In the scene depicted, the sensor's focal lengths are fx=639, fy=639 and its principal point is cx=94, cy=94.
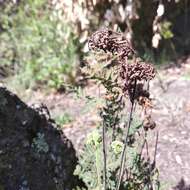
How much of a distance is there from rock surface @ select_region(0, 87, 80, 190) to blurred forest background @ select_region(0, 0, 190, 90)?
92.2 inches

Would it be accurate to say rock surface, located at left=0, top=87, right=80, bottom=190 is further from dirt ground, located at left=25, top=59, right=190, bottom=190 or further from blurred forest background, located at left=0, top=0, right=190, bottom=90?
blurred forest background, located at left=0, top=0, right=190, bottom=90

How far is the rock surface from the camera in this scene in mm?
2855

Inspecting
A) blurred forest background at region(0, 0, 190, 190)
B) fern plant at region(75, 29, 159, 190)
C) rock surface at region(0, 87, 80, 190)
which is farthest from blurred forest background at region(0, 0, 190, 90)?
fern plant at region(75, 29, 159, 190)

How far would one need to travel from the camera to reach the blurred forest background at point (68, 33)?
5.64 meters

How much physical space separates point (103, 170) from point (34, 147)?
40 centimetres

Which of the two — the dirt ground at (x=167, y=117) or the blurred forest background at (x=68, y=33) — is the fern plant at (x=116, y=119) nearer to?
the dirt ground at (x=167, y=117)

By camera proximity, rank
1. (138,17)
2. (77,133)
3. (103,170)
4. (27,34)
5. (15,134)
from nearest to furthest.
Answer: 1. (103,170)
2. (15,134)
3. (77,133)
4. (138,17)
5. (27,34)

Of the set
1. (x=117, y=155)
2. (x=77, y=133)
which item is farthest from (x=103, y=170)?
(x=77, y=133)

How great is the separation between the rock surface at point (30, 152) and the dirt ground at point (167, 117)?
421mm

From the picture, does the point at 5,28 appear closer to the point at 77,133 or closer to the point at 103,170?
the point at 77,133

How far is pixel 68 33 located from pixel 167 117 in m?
1.51

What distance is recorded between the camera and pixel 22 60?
642 cm

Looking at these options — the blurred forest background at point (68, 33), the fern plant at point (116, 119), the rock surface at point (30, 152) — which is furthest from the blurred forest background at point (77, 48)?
the fern plant at point (116, 119)

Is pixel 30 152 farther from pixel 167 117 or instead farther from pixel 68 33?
pixel 68 33
